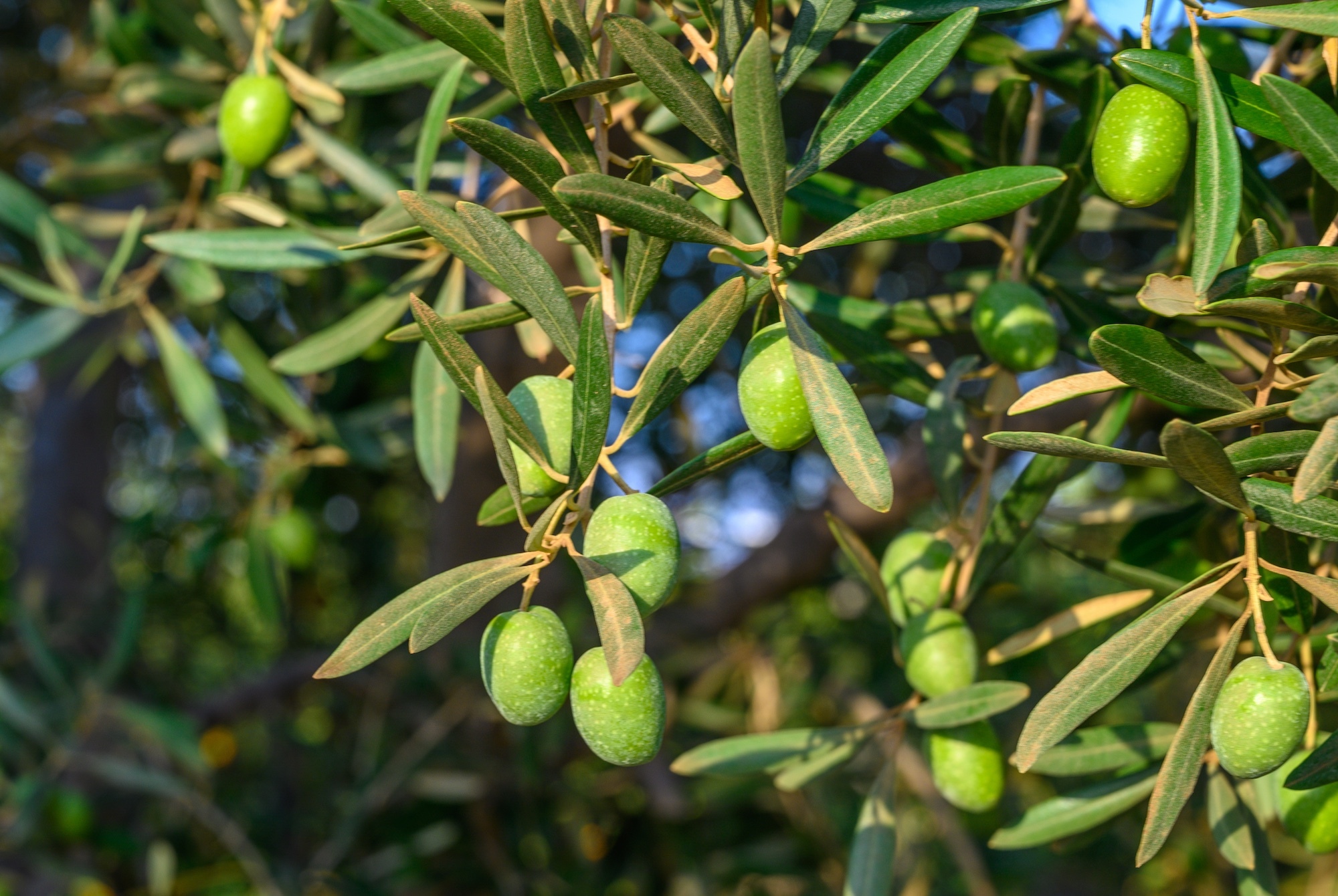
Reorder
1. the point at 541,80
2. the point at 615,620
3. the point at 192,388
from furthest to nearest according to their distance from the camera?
the point at 192,388 → the point at 541,80 → the point at 615,620

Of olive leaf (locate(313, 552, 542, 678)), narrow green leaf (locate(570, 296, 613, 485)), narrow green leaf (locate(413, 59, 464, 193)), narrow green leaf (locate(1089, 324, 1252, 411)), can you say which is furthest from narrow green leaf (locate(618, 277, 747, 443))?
narrow green leaf (locate(413, 59, 464, 193))

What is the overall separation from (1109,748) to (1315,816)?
21 centimetres

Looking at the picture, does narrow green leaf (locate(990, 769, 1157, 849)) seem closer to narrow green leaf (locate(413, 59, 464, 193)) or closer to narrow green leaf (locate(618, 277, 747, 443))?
narrow green leaf (locate(618, 277, 747, 443))

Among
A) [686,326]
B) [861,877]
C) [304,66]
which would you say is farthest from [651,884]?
[686,326]

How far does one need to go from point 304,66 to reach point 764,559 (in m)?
1.78

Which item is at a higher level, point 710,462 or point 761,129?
point 761,129

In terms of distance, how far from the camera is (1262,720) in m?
0.68

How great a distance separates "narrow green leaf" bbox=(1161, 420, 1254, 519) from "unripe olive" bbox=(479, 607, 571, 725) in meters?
0.43

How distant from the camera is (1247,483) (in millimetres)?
710

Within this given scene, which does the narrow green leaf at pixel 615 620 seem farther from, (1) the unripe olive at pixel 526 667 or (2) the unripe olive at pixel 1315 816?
(2) the unripe olive at pixel 1315 816

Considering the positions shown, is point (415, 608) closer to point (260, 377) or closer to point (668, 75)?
point (668, 75)

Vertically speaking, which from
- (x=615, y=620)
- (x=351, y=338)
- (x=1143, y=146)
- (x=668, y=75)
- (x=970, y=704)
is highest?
(x=668, y=75)

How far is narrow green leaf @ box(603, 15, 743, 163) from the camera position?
67 centimetres

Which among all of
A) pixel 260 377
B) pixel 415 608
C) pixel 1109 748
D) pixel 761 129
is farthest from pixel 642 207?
pixel 260 377
